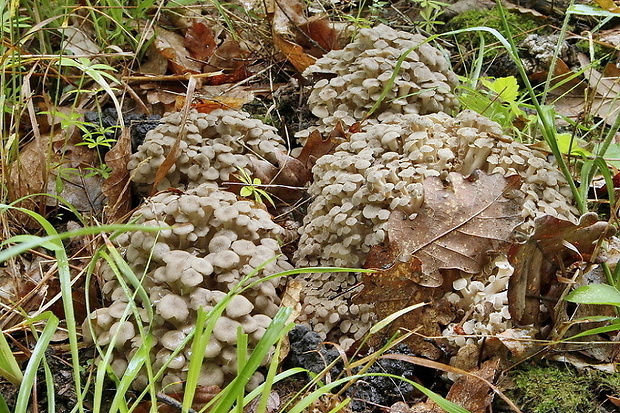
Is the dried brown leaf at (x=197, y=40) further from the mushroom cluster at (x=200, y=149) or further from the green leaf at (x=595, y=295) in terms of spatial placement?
the green leaf at (x=595, y=295)

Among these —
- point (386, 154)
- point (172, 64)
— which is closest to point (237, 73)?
point (172, 64)

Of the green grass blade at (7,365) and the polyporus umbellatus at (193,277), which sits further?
the polyporus umbellatus at (193,277)

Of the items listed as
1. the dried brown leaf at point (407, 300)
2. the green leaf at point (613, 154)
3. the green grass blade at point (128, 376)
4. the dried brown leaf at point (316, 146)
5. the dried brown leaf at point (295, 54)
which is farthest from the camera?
the dried brown leaf at point (295, 54)

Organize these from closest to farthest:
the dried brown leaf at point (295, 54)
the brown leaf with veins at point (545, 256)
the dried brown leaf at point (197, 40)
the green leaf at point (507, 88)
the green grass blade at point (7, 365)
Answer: the green grass blade at point (7, 365), the brown leaf with veins at point (545, 256), the green leaf at point (507, 88), the dried brown leaf at point (295, 54), the dried brown leaf at point (197, 40)

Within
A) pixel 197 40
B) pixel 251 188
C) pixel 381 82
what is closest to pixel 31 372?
pixel 251 188

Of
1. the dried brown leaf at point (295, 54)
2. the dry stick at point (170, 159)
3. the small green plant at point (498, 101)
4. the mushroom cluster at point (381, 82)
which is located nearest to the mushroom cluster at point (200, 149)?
the dry stick at point (170, 159)

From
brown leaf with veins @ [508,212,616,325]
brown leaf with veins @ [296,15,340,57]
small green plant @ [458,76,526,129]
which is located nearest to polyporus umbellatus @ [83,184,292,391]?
brown leaf with veins @ [508,212,616,325]

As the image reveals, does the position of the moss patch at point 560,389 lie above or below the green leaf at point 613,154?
below
